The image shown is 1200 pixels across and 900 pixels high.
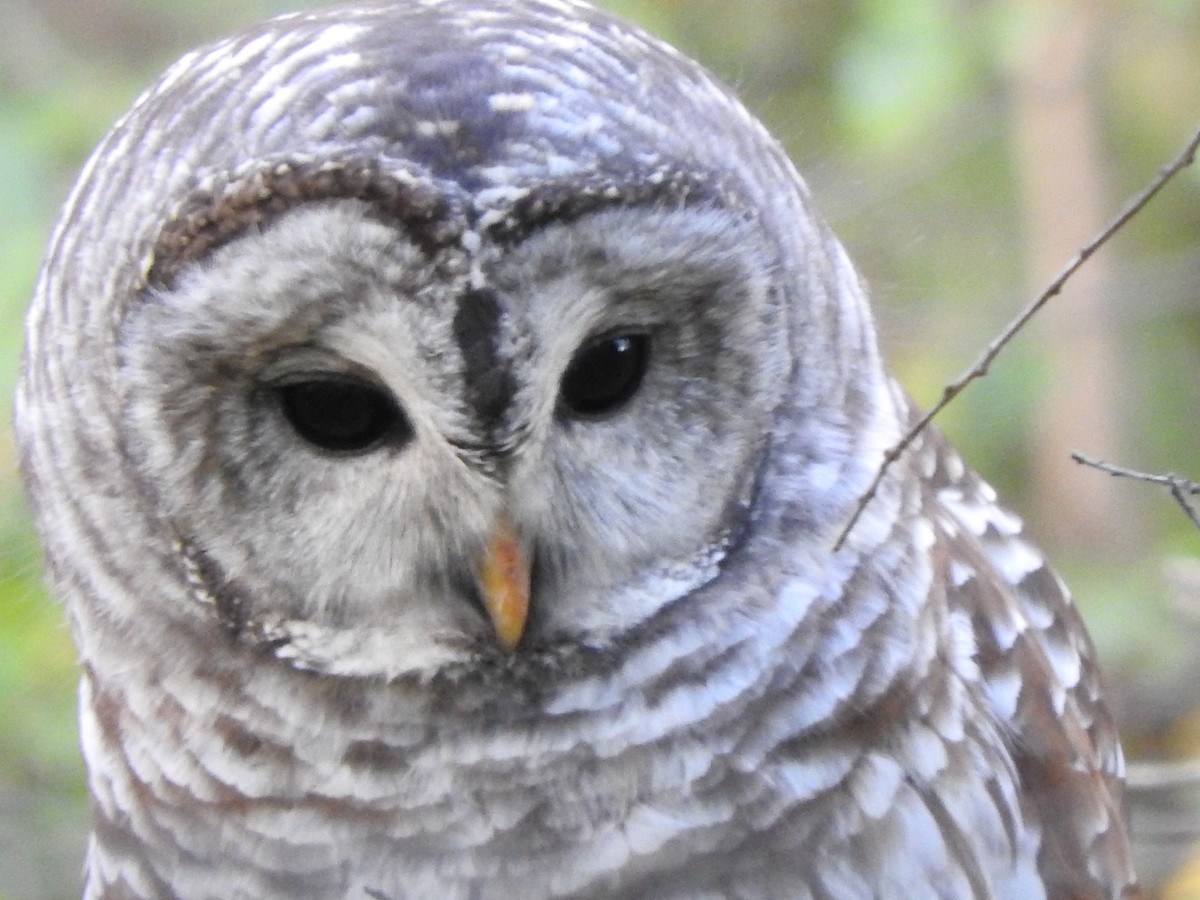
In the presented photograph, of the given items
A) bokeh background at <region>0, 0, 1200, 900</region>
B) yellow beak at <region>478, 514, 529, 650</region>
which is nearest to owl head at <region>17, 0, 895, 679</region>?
yellow beak at <region>478, 514, 529, 650</region>

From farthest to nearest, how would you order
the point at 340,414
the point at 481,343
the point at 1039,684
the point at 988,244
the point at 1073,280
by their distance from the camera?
the point at 988,244
the point at 1073,280
the point at 1039,684
the point at 340,414
the point at 481,343

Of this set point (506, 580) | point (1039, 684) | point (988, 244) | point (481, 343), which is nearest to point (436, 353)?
point (481, 343)

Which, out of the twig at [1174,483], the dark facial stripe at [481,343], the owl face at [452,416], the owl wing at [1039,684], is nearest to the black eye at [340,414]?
the owl face at [452,416]

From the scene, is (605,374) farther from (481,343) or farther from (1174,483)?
(1174,483)

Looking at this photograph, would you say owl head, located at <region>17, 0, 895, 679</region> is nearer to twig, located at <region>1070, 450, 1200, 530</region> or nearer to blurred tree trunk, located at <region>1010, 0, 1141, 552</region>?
twig, located at <region>1070, 450, 1200, 530</region>

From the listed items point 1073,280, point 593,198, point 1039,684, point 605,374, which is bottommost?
point 1073,280

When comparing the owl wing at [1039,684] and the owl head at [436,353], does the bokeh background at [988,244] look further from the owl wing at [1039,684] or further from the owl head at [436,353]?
the owl head at [436,353]

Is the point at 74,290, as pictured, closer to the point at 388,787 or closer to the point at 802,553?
the point at 388,787

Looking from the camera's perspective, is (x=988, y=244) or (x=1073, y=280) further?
(x=988, y=244)

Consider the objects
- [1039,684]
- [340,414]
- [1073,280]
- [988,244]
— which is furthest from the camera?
[988,244]
